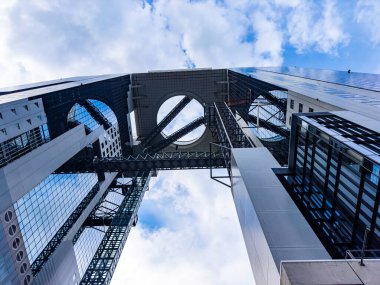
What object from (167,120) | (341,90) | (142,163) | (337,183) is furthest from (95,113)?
(337,183)

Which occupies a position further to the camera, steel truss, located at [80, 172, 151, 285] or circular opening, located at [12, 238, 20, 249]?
steel truss, located at [80, 172, 151, 285]

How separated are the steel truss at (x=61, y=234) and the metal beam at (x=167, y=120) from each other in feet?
77.2

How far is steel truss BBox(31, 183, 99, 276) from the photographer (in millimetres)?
28348

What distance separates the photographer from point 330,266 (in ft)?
21.4

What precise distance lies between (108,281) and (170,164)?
2233 centimetres

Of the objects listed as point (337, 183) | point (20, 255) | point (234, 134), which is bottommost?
point (20, 255)

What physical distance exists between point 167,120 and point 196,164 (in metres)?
29.5

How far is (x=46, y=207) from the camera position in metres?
30.7

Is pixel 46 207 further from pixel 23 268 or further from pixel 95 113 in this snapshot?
pixel 95 113

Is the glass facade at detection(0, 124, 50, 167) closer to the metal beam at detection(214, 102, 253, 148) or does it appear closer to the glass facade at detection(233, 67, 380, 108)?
the metal beam at detection(214, 102, 253, 148)

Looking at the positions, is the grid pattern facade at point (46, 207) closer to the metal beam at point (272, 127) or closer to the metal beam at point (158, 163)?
the metal beam at point (158, 163)

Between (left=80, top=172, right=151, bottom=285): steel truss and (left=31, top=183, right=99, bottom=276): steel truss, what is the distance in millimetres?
8492

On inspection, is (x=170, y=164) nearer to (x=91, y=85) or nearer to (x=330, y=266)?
(x=91, y=85)

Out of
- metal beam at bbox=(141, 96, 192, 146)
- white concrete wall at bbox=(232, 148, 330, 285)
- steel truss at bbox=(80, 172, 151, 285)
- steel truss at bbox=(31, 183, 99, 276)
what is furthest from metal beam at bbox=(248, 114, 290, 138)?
steel truss at bbox=(31, 183, 99, 276)
